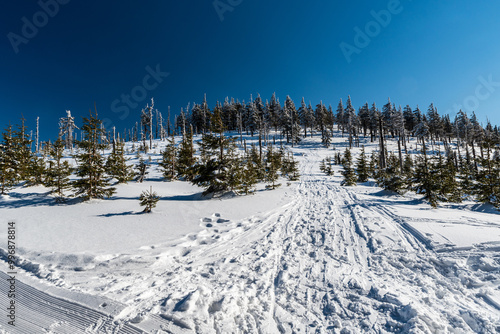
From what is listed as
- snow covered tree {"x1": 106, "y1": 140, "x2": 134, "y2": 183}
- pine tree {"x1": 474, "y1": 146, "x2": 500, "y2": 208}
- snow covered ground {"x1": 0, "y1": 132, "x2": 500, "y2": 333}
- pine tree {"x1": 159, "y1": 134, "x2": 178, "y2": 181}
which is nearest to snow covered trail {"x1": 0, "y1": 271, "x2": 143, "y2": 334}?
snow covered ground {"x1": 0, "y1": 132, "x2": 500, "y2": 333}

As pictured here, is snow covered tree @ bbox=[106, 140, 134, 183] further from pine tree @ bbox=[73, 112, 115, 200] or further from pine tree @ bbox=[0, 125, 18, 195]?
pine tree @ bbox=[0, 125, 18, 195]

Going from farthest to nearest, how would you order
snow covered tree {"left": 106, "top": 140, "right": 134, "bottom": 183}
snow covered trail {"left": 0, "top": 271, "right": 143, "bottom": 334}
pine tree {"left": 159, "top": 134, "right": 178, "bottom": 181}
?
pine tree {"left": 159, "top": 134, "right": 178, "bottom": 181}
snow covered tree {"left": 106, "top": 140, "right": 134, "bottom": 183}
snow covered trail {"left": 0, "top": 271, "right": 143, "bottom": 334}

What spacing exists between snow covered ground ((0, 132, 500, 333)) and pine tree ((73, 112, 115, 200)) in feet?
12.1

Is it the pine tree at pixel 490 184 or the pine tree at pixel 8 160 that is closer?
the pine tree at pixel 490 184

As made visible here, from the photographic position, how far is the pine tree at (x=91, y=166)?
37.1 feet

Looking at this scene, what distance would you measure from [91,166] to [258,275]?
12477 millimetres

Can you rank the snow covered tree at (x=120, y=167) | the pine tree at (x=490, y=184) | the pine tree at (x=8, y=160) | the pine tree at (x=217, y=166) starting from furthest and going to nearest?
the snow covered tree at (x=120, y=167), the pine tree at (x=8, y=160), the pine tree at (x=217, y=166), the pine tree at (x=490, y=184)

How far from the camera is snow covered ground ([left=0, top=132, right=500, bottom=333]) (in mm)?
2922

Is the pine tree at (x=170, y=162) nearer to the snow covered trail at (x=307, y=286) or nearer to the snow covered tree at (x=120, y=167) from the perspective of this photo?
the snow covered tree at (x=120, y=167)

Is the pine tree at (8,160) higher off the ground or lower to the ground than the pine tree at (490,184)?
higher

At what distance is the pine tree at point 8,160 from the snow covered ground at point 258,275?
10.5 metres

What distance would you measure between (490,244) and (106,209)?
14.1m

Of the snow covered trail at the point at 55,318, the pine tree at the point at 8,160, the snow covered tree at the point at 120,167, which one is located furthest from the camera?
the snow covered tree at the point at 120,167

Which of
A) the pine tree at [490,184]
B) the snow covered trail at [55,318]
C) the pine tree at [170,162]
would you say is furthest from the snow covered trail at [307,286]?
the pine tree at [170,162]
